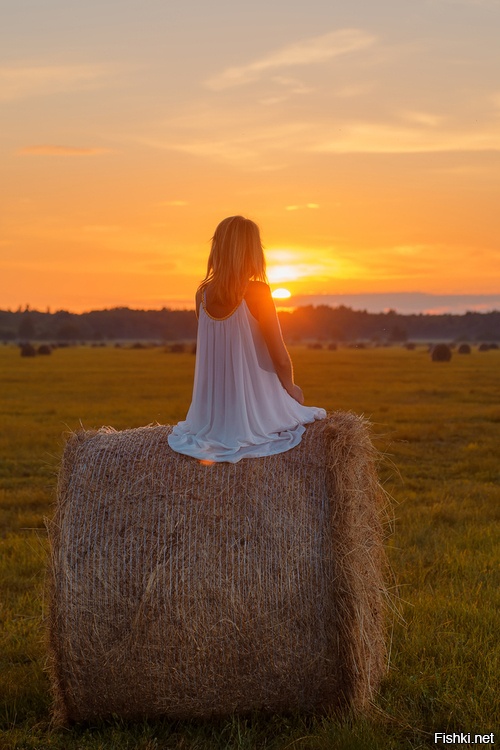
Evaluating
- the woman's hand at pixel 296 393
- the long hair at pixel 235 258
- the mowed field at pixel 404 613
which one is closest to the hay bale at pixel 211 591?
the mowed field at pixel 404 613

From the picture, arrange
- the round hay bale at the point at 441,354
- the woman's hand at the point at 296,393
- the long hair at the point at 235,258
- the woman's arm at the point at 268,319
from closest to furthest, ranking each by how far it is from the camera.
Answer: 1. the long hair at the point at 235,258
2. the woman's arm at the point at 268,319
3. the woman's hand at the point at 296,393
4. the round hay bale at the point at 441,354

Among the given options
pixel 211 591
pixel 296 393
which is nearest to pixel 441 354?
pixel 296 393

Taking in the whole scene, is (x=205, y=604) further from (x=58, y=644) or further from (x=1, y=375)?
(x=1, y=375)

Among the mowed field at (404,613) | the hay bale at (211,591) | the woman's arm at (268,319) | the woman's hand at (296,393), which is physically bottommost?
the mowed field at (404,613)

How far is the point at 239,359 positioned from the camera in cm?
613

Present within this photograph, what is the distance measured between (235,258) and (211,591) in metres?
2.14

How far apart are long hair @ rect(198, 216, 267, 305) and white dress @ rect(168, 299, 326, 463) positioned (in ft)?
0.45

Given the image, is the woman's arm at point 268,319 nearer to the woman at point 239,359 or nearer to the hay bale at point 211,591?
the woman at point 239,359

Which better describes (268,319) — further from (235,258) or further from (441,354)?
(441,354)

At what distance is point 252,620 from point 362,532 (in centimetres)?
92

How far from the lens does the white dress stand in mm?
6008

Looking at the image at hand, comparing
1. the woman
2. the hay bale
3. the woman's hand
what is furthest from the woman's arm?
the hay bale

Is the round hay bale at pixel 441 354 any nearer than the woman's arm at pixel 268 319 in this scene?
No

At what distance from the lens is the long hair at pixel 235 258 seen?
5.98 m
